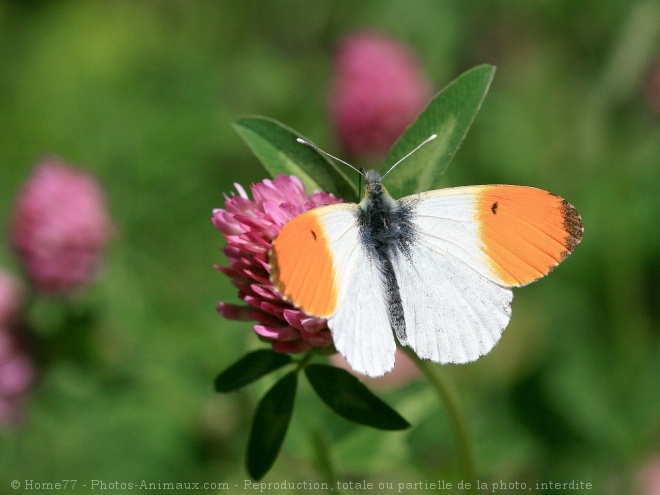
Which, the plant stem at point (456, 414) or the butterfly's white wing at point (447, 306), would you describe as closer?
the butterfly's white wing at point (447, 306)

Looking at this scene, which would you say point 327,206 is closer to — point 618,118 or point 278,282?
point 278,282

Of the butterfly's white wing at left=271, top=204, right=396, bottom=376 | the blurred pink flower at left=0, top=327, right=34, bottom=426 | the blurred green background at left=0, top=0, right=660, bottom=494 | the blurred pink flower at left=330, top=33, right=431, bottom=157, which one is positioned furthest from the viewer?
the blurred pink flower at left=330, top=33, right=431, bottom=157

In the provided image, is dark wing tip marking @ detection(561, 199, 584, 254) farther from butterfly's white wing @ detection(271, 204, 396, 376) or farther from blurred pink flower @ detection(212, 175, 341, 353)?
blurred pink flower @ detection(212, 175, 341, 353)

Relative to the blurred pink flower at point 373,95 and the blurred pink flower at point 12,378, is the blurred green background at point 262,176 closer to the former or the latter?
the blurred pink flower at point 12,378

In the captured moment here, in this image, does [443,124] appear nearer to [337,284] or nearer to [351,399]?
[337,284]

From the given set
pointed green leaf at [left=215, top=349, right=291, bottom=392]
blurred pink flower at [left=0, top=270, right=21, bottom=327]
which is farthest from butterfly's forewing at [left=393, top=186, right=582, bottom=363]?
blurred pink flower at [left=0, top=270, right=21, bottom=327]

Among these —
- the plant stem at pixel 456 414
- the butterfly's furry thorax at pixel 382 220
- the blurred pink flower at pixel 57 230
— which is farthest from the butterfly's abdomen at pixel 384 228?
the blurred pink flower at pixel 57 230

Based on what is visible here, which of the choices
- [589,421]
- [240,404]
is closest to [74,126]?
[240,404]
